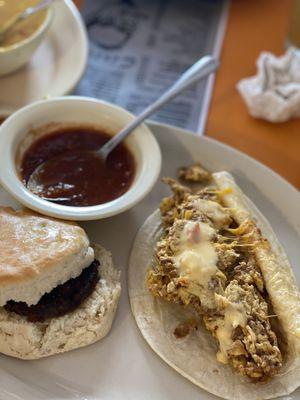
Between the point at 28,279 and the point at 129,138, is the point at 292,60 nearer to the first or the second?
the point at 129,138

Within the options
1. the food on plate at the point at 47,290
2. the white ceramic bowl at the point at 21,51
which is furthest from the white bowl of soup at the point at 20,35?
the food on plate at the point at 47,290

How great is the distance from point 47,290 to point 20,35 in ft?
5.06

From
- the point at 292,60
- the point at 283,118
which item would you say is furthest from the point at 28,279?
the point at 292,60

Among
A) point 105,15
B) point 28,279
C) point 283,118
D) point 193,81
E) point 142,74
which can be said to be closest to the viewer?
point 28,279

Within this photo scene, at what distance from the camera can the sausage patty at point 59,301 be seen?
203 cm

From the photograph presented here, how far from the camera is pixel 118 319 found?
7.24 feet

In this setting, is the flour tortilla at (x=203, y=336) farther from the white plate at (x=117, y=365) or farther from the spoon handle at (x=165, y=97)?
the spoon handle at (x=165, y=97)

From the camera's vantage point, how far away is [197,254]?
2094 millimetres

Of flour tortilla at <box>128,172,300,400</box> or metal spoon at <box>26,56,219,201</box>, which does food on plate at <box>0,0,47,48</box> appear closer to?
metal spoon at <box>26,56,219,201</box>

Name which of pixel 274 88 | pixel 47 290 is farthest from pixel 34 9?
pixel 47 290

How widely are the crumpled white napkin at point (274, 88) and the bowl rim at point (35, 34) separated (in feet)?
3.70

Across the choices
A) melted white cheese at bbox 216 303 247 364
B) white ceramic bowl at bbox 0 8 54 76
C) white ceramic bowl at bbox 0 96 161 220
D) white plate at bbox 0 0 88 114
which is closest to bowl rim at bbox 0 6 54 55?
white ceramic bowl at bbox 0 8 54 76

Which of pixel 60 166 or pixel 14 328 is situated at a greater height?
pixel 60 166

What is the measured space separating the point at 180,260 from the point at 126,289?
1.05 ft
